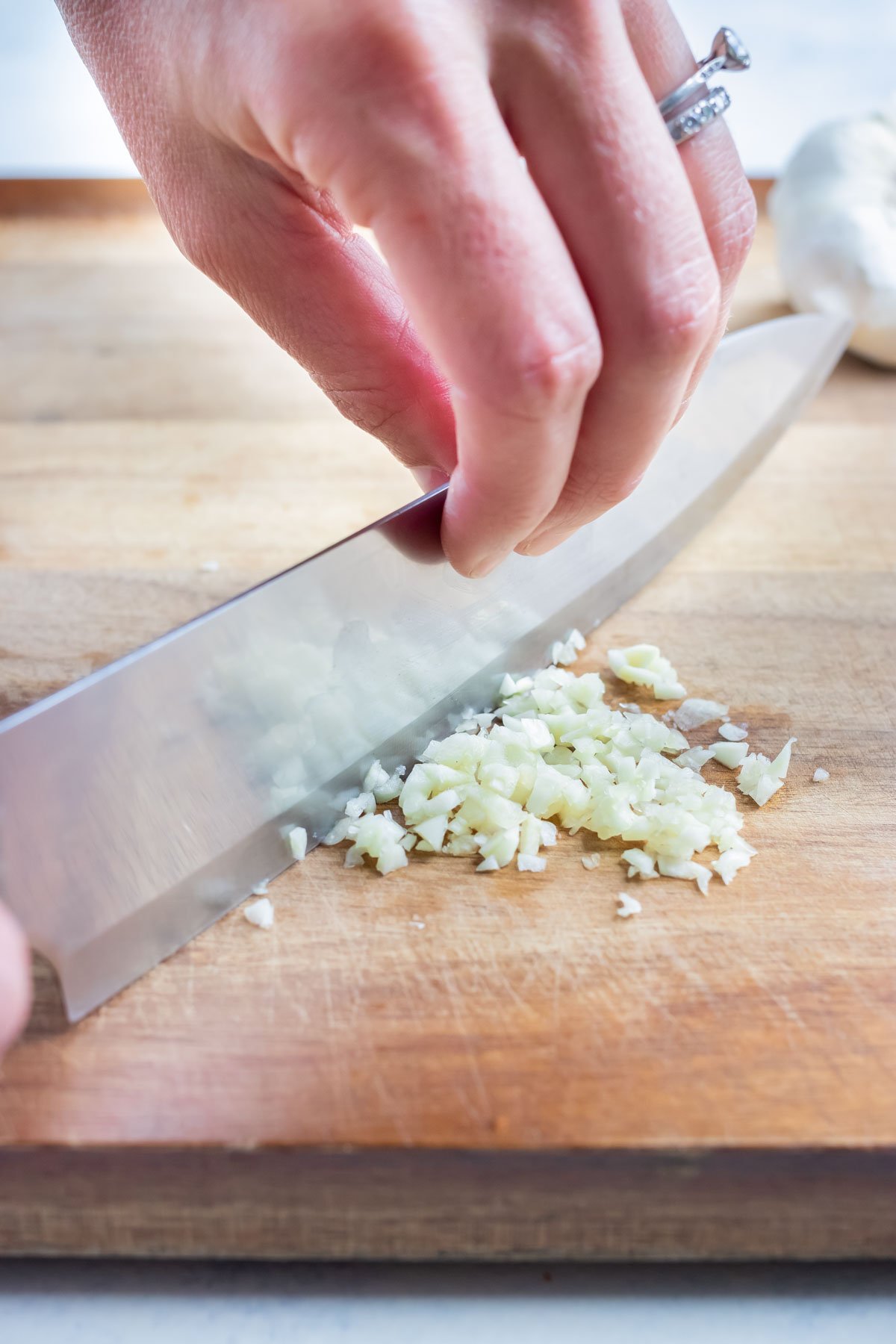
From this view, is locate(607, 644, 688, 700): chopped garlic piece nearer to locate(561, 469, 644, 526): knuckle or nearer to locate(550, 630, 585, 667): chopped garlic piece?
locate(550, 630, 585, 667): chopped garlic piece

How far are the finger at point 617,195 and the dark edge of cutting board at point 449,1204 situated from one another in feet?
1.50

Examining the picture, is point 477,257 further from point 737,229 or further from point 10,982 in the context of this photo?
point 10,982

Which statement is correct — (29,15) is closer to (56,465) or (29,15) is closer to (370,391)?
(56,465)

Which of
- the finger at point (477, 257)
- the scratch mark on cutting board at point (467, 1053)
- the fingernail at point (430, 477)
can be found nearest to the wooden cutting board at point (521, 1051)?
the scratch mark on cutting board at point (467, 1053)

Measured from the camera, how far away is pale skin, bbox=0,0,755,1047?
578mm

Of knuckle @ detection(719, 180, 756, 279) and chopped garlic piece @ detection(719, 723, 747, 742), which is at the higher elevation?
knuckle @ detection(719, 180, 756, 279)

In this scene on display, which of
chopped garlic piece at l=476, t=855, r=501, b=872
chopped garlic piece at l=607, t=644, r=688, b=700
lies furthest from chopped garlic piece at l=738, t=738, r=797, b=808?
chopped garlic piece at l=476, t=855, r=501, b=872

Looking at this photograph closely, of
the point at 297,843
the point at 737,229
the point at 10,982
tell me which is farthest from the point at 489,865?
the point at 737,229

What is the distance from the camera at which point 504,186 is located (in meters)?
0.59

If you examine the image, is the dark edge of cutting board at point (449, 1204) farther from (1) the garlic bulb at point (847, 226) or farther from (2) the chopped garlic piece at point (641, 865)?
(1) the garlic bulb at point (847, 226)

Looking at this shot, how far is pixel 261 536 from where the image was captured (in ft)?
3.89

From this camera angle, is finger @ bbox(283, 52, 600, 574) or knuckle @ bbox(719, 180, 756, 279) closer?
finger @ bbox(283, 52, 600, 574)

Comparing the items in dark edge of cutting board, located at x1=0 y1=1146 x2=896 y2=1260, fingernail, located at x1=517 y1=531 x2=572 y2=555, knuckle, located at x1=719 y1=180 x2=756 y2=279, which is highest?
knuckle, located at x1=719 y1=180 x2=756 y2=279

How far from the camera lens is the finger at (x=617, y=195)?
0.61 m
